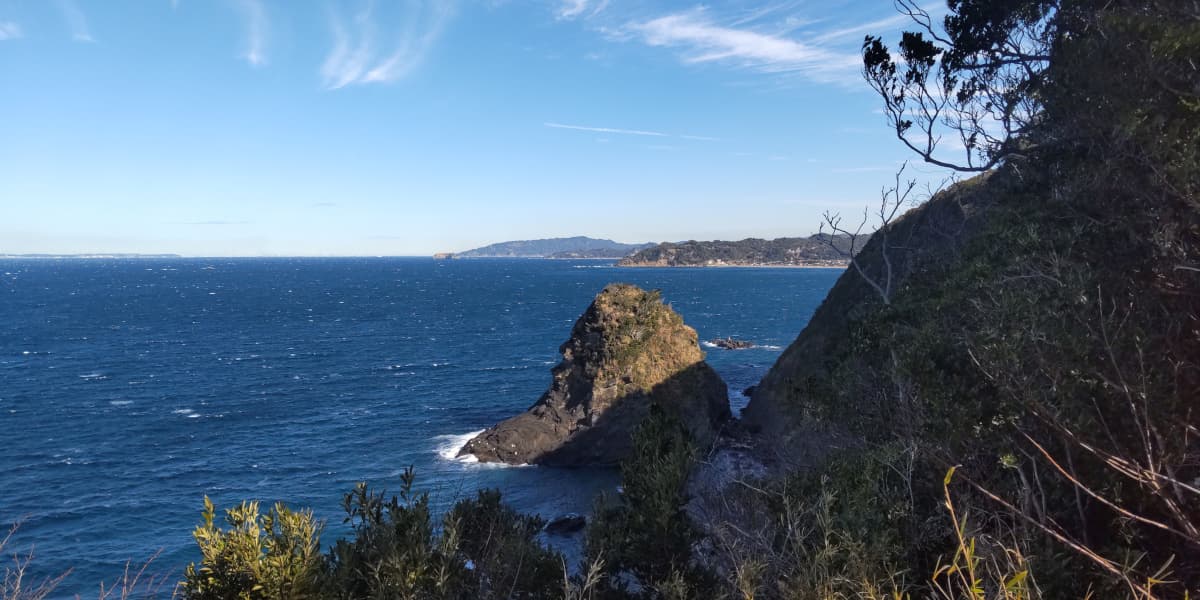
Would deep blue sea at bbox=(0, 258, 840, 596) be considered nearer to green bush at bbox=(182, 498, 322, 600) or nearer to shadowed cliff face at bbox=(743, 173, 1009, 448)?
shadowed cliff face at bbox=(743, 173, 1009, 448)

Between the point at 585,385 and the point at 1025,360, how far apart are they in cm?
4084

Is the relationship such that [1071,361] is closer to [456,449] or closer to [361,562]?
[361,562]

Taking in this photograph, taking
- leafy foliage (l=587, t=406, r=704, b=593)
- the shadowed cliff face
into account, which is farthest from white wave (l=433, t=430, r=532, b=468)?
leafy foliage (l=587, t=406, r=704, b=593)

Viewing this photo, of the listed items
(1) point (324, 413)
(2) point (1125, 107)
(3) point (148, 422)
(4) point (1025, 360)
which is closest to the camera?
(4) point (1025, 360)

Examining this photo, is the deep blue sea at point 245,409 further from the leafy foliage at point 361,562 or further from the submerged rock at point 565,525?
the leafy foliage at point 361,562

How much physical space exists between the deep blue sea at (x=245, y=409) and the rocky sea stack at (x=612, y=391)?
261 cm

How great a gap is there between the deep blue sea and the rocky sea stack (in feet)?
8.56

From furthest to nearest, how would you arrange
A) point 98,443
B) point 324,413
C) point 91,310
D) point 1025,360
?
point 91,310, point 324,413, point 98,443, point 1025,360

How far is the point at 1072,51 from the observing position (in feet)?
48.7

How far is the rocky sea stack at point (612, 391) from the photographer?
47688 mm

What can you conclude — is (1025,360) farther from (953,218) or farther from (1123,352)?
(953,218)

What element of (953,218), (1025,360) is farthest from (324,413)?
(1025,360)

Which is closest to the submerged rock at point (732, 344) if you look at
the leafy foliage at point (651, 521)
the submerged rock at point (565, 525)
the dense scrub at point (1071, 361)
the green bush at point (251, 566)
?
the submerged rock at point (565, 525)

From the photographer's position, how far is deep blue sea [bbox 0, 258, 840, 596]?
3750 centimetres
